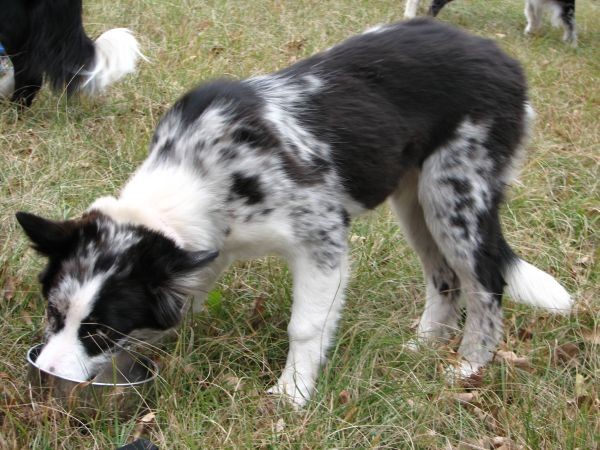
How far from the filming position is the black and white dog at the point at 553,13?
40.0 ft

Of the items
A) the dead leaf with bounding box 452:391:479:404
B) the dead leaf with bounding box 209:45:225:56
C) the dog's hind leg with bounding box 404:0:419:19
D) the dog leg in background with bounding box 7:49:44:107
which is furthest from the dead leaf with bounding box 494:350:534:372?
the dog's hind leg with bounding box 404:0:419:19

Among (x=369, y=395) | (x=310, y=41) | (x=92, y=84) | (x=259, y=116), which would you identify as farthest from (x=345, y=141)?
(x=310, y=41)

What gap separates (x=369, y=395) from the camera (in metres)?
3.28

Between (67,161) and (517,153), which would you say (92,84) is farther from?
(517,153)

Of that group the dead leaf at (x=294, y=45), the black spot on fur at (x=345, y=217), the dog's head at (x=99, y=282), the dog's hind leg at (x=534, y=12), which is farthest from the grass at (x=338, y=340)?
the dog's hind leg at (x=534, y=12)

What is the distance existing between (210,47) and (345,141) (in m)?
4.12

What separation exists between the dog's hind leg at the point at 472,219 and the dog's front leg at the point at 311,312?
25.8 inches

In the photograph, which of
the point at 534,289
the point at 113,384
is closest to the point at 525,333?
the point at 534,289

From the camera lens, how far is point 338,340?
145 inches

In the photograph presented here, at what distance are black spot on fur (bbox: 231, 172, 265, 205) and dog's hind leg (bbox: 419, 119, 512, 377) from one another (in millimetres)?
935

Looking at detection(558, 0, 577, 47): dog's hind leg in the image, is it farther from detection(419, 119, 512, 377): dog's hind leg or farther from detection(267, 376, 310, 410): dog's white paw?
detection(267, 376, 310, 410): dog's white paw

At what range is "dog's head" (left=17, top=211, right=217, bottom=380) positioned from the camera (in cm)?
292

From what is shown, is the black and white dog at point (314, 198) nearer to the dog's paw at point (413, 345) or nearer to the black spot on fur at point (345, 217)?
the black spot on fur at point (345, 217)

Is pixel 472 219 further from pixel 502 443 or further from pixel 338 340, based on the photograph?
pixel 502 443
